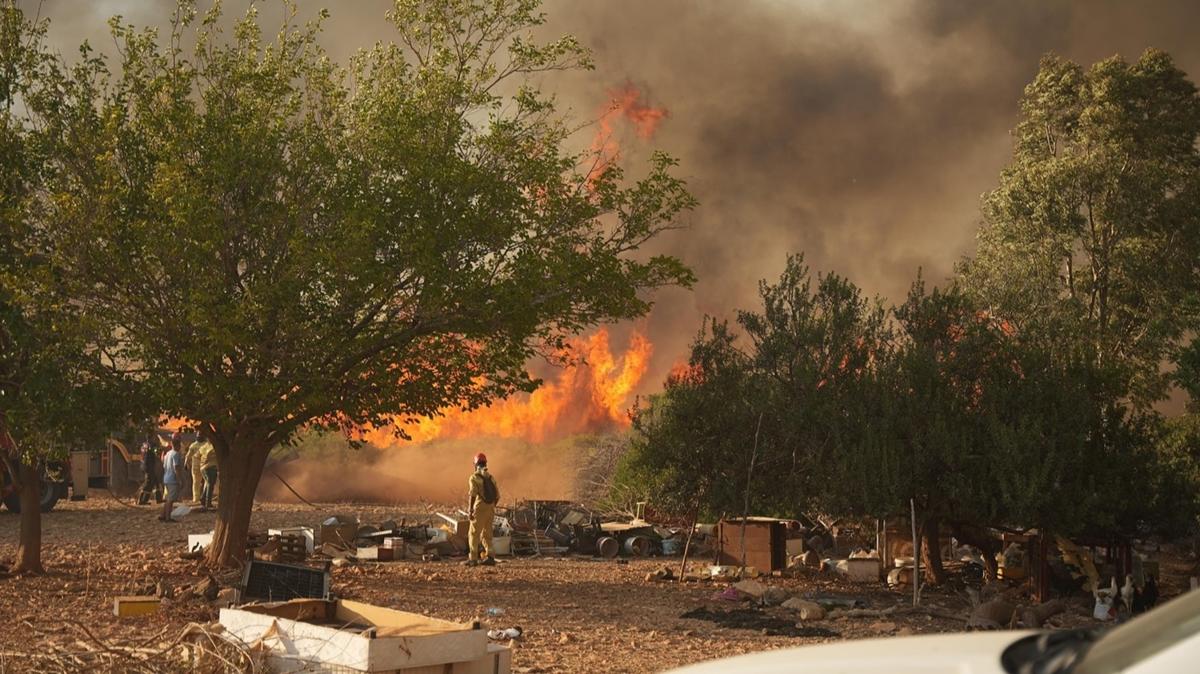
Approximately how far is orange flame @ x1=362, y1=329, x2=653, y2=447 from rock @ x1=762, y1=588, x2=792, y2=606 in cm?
2901

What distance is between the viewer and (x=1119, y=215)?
35.5 m

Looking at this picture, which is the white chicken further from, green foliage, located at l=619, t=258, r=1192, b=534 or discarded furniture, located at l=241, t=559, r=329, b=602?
discarded furniture, located at l=241, t=559, r=329, b=602

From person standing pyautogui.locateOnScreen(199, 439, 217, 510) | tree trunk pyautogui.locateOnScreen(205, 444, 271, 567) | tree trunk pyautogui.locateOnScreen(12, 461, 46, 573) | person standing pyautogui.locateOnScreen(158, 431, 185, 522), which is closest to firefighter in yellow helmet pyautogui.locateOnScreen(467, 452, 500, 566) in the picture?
tree trunk pyautogui.locateOnScreen(205, 444, 271, 567)

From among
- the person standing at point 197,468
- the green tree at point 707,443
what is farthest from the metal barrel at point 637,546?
the person standing at point 197,468

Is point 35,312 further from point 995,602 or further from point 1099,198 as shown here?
point 1099,198

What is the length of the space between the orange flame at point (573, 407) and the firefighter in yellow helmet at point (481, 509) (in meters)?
23.9

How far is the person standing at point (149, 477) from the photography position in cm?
3150

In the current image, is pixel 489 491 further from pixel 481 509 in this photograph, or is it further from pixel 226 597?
pixel 226 597

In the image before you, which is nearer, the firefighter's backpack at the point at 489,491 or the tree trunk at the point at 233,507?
the tree trunk at the point at 233,507

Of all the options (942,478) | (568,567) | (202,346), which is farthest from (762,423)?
(202,346)

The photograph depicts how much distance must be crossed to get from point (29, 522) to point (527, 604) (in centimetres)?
701

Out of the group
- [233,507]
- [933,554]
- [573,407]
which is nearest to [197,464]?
[233,507]

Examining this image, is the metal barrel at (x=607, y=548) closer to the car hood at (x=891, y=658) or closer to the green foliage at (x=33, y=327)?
the green foliage at (x=33, y=327)

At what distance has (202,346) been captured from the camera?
15961mm
